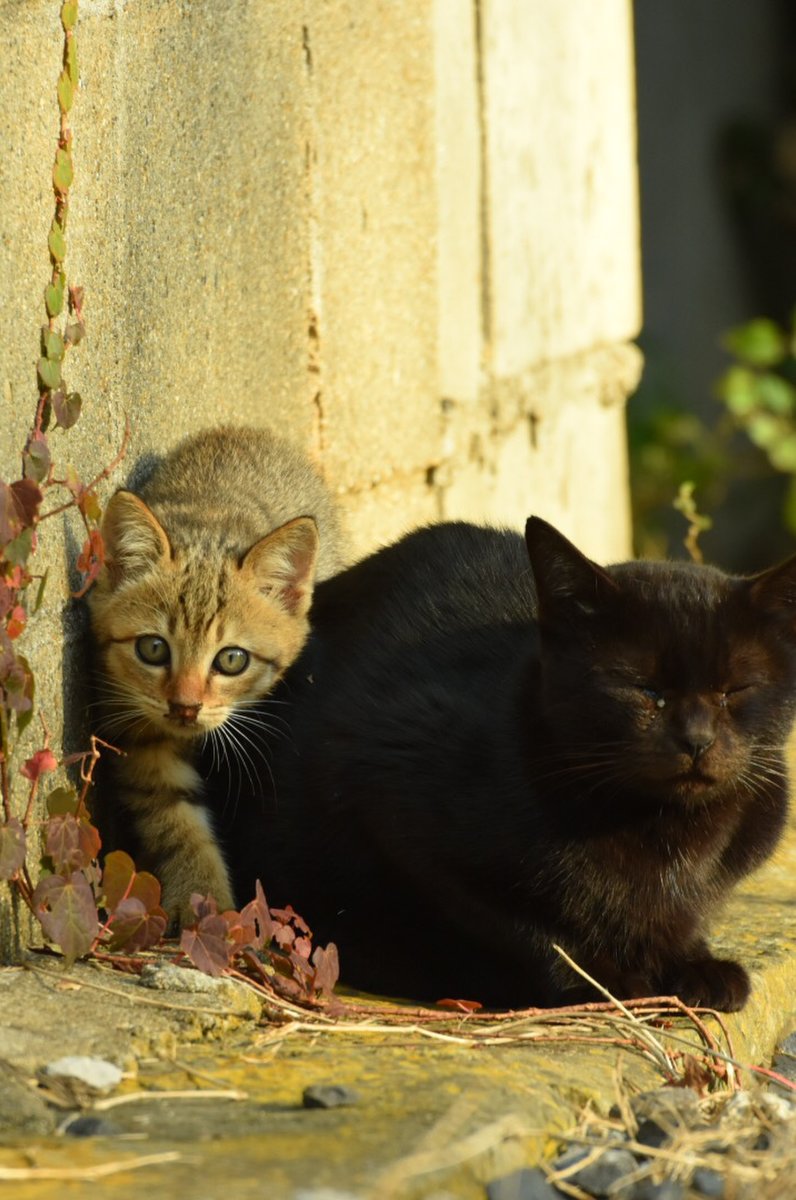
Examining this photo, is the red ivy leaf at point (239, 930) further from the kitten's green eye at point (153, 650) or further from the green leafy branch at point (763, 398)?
the green leafy branch at point (763, 398)

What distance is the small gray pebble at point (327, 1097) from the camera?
2.39 meters

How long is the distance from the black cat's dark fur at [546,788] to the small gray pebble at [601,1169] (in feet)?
2.25

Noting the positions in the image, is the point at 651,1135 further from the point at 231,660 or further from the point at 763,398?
the point at 763,398

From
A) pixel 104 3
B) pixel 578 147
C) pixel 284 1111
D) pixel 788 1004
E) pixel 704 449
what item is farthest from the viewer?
pixel 704 449

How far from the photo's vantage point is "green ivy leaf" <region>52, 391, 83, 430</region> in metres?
2.87

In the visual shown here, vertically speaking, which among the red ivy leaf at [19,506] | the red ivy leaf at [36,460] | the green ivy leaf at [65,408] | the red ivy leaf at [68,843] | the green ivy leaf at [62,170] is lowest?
the red ivy leaf at [68,843]

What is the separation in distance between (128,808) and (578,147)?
3.35 m

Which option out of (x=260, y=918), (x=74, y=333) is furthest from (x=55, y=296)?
(x=260, y=918)

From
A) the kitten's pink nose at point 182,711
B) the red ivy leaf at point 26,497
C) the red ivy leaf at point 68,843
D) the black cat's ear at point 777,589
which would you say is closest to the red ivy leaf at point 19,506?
the red ivy leaf at point 26,497

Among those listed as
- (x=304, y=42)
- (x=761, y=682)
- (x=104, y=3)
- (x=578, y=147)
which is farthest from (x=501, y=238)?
(x=761, y=682)

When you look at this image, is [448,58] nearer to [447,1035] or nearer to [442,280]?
[442,280]

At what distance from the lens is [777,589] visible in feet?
9.83

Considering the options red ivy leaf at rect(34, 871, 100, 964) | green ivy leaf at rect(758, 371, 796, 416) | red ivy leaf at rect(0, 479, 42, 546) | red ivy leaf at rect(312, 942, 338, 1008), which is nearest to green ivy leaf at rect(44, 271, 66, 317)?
red ivy leaf at rect(0, 479, 42, 546)

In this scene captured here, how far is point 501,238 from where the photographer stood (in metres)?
5.27
